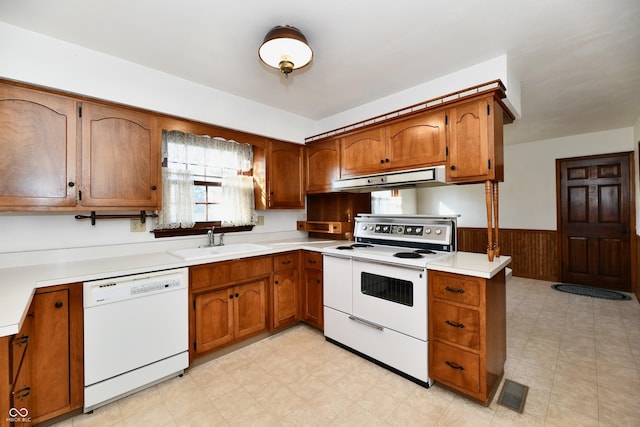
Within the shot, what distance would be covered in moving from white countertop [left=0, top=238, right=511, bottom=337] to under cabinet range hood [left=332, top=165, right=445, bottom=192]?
2.10 ft

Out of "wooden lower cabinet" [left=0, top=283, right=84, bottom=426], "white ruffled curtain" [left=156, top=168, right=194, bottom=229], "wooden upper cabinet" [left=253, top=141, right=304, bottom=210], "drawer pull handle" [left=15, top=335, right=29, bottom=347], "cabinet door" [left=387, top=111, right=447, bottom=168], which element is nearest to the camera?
"drawer pull handle" [left=15, top=335, right=29, bottom=347]

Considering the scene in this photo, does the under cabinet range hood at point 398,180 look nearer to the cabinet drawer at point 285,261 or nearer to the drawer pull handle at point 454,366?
the cabinet drawer at point 285,261

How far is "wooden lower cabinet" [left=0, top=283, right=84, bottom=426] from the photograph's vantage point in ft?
4.89

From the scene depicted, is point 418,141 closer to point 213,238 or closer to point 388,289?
point 388,289

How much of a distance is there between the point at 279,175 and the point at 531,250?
461 centimetres

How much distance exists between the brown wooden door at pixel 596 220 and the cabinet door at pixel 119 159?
19.1 feet

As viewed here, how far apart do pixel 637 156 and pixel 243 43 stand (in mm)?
5125

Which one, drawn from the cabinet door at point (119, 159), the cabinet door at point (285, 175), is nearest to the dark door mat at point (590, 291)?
the cabinet door at point (285, 175)

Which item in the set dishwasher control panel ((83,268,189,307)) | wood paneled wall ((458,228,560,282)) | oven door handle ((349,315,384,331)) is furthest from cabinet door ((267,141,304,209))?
wood paneled wall ((458,228,560,282))

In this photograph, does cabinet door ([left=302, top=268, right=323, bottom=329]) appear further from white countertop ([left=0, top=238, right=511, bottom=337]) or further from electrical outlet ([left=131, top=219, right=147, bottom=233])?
electrical outlet ([left=131, top=219, right=147, bottom=233])

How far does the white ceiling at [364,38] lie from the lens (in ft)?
5.21

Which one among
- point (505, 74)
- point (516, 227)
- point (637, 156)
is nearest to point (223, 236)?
point (505, 74)

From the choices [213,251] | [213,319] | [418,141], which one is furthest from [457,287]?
[213,251]

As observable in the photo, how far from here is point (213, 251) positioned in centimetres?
262
